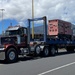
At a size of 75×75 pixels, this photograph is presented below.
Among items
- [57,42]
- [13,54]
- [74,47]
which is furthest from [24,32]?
[74,47]

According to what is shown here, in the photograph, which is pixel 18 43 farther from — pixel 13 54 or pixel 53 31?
pixel 53 31

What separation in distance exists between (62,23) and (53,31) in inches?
59.2

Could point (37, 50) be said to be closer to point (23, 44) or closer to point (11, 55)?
point (23, 44)

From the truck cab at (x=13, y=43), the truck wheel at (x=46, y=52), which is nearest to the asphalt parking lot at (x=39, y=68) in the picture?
the truck cab at (x=13, y=43)

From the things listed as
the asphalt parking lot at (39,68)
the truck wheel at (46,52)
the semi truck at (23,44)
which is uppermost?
the semi truck at (23,44)

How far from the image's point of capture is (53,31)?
27.7 m

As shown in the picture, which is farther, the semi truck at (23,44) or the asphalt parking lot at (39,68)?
the semi truck at (23,44)

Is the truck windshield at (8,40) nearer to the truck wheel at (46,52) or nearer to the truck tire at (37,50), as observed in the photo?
the truck tire at (37,50)

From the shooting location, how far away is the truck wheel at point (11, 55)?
17.7 meters

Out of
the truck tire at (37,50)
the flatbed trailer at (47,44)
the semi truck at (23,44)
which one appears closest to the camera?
the semi truck at (23,44)

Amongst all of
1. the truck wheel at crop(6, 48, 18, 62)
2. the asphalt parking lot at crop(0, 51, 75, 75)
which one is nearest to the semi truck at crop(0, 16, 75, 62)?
the truck wheel at crop(6, 48, 18, 62)

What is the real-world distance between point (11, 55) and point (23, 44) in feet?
8.01

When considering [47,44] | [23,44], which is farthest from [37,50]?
[23,44]

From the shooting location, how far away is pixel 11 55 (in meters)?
18.2
